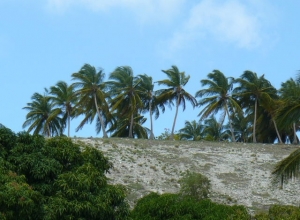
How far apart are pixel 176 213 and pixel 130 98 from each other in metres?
30.4

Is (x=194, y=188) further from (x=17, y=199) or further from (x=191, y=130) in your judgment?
(x=191, y=130)

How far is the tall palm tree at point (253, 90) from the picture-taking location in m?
56.2

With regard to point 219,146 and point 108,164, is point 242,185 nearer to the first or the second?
point 219,146

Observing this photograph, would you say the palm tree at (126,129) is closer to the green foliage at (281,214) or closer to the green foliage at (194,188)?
the green foliage at (194,188)

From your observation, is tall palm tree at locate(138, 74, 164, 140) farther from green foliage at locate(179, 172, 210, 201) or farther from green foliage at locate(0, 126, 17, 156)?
green foliage at locate(0, 126, 17, 156)

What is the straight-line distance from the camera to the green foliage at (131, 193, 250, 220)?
25566mm

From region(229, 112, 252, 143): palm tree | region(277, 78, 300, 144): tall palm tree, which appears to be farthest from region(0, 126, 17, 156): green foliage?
region(229, 112, 252, 143): palm tree

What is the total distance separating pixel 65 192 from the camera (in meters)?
22.6

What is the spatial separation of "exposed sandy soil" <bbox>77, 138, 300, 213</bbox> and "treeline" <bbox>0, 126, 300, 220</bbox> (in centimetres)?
774

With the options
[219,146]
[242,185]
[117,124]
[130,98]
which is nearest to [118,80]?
[130,98]

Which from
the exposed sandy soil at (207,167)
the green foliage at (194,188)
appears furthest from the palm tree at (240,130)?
the green foliage at (194,188)

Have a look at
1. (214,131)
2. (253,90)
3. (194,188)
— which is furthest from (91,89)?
(194,188)

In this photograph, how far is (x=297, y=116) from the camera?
22406mm

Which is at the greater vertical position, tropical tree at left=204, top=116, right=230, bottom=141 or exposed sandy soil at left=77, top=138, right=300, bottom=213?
tropical tree at left=204, top=116, right=230, bottom=141
